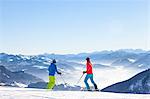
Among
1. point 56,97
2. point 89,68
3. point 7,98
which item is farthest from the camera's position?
point 89,68

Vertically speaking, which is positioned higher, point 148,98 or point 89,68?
point 89,68

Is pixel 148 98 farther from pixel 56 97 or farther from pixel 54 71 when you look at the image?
pixel 54 71

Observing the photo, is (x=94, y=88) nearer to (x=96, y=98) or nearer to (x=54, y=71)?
(x=54, y=71)

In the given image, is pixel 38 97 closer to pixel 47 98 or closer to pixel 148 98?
pixel 47 98

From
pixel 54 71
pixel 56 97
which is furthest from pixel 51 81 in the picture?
pixel 56 97

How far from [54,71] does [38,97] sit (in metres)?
7.91

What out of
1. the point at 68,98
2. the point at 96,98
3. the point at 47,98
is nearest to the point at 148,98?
the point at 96,98

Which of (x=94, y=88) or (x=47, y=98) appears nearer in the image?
(x=47, y=98)

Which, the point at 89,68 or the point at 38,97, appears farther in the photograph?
the point at 89,68

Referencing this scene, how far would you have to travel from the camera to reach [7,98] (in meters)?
18.2

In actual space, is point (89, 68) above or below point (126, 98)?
above

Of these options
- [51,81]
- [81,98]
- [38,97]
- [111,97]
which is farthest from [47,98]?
[51,81]

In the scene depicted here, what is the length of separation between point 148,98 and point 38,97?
21.7 feet

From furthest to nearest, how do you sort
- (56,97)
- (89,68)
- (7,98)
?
(89,68), (56,97), (7,98)
